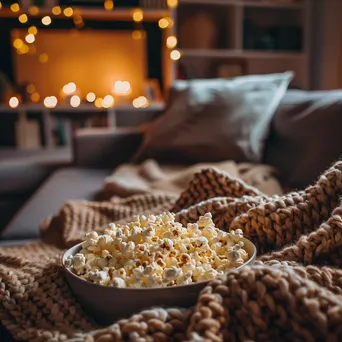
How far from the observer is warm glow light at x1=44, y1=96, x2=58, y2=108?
3134 millimetres

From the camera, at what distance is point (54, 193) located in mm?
1566

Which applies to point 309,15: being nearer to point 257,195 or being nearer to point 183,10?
point 183,10

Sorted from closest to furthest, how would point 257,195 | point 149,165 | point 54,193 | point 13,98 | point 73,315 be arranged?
point 73,315
point 257,195
point 54,193
point 149,165
point 13,98

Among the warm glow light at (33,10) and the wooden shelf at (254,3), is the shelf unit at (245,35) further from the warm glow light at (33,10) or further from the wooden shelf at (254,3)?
the warm glow light at (33,10)

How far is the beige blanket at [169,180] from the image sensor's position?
1374mm

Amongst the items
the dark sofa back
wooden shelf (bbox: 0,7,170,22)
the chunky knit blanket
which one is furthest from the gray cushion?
wooden shelf (bbox: 0,7,170,22)

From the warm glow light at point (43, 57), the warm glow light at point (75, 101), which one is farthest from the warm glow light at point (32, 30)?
the warm glow light at point (75, 101)

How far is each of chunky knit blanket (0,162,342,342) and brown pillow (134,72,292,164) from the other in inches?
36.7

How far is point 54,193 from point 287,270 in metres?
1.21

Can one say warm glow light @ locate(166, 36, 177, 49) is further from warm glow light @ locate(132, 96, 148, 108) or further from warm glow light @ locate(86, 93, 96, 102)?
warm glow light @ locate(86, 93, 96, 102)

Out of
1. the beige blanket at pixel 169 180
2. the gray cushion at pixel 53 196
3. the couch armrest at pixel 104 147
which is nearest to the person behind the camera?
the gray cushion at pixel 53 196

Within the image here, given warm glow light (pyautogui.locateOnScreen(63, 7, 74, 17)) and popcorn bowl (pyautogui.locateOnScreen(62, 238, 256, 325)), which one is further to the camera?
warm glow light (pyautogui.locateOnScreen(63, 7, 74, 17))

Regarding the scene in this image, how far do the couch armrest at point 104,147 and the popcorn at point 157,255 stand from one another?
1601 millimetres

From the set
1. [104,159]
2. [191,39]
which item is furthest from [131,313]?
[191,39]
